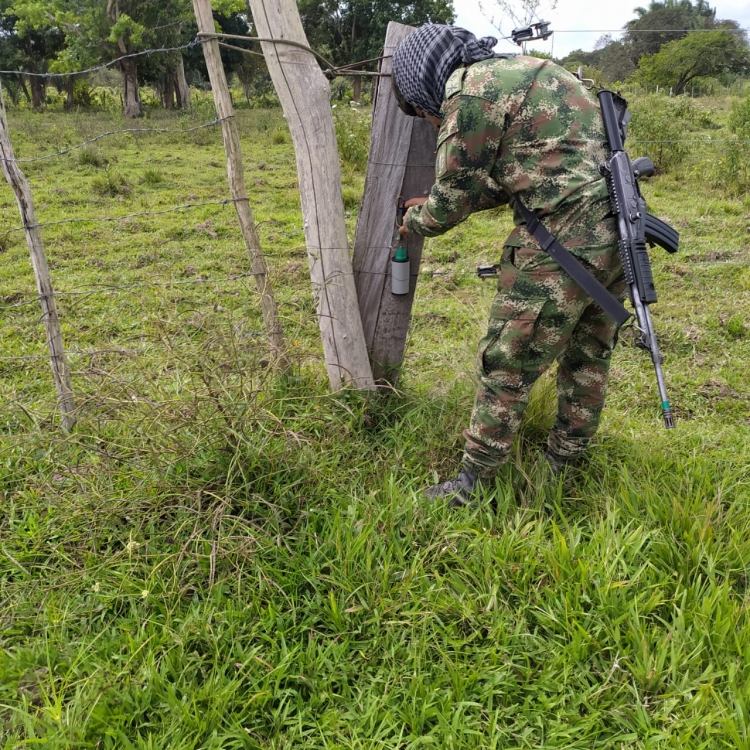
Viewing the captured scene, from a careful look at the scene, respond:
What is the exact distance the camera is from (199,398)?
2.17m

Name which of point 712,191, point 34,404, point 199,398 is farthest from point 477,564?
point 712,191

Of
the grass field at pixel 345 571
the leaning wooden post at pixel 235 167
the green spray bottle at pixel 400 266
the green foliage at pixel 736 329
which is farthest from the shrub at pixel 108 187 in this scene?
the green foliage at pixel 736 329

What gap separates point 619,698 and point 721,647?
0.35 m

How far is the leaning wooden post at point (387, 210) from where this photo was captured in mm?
2559

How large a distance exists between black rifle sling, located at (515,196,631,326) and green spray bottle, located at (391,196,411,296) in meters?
0.74

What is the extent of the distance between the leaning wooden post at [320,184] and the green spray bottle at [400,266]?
203mm

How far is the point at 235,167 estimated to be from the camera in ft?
8.13

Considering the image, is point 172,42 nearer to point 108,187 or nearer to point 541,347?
point 108,187

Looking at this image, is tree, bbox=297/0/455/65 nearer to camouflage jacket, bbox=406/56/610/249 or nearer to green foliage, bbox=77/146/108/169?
green foliage, bbox=77/146/108/169

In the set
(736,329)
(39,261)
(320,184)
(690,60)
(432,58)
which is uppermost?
(690,60)

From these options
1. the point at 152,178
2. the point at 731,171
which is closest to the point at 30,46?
the point at 152,178

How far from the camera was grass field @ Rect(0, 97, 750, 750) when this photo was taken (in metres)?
1.64

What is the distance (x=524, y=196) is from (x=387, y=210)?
2.56 ft

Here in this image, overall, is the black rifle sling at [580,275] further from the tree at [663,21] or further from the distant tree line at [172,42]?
the tree at [663,21]
